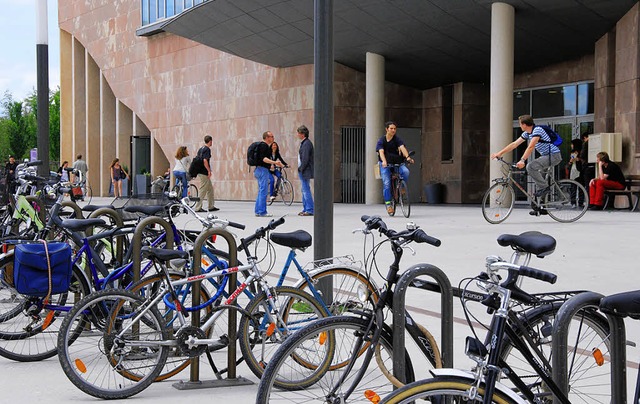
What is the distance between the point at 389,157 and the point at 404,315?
12902 millimetres

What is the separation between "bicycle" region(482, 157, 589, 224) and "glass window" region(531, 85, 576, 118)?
1196 cm

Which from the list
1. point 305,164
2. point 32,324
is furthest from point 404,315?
point 305,164

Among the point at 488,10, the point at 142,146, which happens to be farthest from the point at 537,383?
the point at 142,146

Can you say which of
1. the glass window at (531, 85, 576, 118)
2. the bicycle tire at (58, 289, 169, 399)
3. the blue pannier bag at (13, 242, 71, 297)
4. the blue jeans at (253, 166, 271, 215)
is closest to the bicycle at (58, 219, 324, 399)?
the bicycle tire at (58, 289, 169, 399)

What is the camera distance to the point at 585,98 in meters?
25.6

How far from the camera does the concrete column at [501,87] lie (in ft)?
68.5

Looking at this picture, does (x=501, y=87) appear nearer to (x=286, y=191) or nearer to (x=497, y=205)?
(x=497, y=205)

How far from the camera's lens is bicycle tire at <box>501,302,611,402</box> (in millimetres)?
3572

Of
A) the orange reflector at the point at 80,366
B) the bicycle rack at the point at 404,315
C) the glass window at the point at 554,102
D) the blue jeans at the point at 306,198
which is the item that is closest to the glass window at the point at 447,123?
the glass window at the point at 554,102

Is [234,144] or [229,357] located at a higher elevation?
[234,144]

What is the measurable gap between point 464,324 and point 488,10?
53.1 feet

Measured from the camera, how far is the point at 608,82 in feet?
72.6

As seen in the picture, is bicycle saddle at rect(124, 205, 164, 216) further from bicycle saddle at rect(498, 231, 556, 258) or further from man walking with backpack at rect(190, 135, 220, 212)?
man walking with backpack at rect(190, 135, 220, 212)

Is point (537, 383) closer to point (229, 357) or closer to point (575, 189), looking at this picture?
point (229, 357)
